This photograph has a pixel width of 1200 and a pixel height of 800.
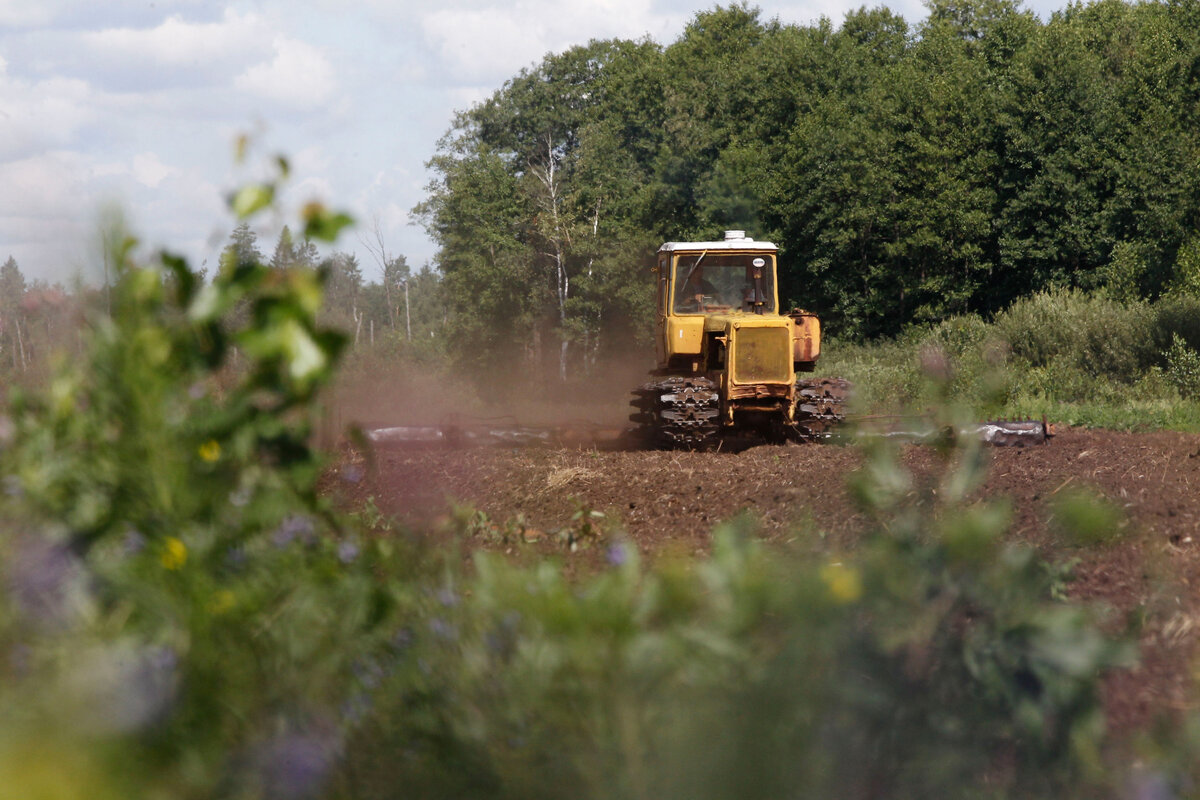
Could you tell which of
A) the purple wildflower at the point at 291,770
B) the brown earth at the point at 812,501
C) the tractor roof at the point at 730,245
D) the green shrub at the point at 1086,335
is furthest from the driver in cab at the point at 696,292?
the purple wildflower at the point at 291,770

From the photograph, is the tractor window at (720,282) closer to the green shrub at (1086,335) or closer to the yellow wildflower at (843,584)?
the green shrub at (1086,335)

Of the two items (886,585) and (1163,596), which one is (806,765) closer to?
(886,585)

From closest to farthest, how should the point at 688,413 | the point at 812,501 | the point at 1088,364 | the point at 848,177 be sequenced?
the point at 812,501 → the point at 688,413 → the point at 1088,364 → the point at 848,177

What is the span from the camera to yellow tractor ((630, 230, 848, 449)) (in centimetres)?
1224

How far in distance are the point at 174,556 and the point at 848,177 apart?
39.0 meters

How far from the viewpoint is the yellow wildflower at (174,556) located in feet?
5.41

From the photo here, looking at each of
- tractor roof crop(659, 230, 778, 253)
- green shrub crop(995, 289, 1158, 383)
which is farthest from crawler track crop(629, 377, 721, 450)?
green shrub crop(995, 289, 1158, 383)

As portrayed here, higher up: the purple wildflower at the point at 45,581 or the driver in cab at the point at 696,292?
the driver in cab at the point at 696,292

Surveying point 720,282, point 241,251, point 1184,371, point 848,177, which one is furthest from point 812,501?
point 848,177

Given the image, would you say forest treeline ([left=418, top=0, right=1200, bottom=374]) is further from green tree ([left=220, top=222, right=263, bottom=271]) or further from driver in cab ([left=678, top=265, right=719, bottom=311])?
green tree ([left=220, top=222, right=263, bottom=271])

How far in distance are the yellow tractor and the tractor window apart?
1 cm

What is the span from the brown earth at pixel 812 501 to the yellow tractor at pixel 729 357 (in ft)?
1.99

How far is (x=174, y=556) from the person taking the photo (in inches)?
64.9

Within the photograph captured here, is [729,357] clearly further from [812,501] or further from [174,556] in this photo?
[174,556]
